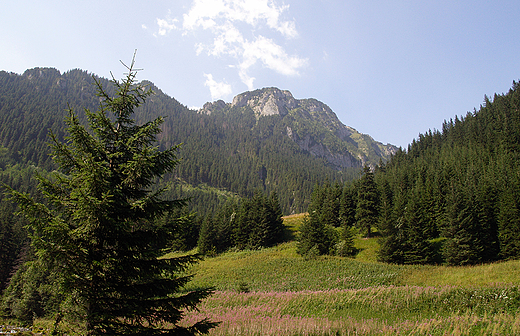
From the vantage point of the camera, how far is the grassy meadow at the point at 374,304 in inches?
340

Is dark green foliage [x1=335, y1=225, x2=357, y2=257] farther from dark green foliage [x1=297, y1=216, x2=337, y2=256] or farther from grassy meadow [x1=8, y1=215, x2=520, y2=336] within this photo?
grassy meadow [x1=8, y1=215, x2=520, y2=336]

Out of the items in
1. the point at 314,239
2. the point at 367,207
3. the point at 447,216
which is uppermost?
the point at 367,207

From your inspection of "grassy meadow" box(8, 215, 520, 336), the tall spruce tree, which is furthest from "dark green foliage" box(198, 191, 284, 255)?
the tall spruce tree

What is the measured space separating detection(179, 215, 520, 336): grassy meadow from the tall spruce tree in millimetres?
3805

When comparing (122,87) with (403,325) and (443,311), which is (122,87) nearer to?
(403,325)

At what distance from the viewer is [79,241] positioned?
624 centimetres

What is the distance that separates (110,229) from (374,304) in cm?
1328

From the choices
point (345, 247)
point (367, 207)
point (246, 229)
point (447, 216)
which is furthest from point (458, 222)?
point (246, 229)

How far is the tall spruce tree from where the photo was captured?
18.8 feet

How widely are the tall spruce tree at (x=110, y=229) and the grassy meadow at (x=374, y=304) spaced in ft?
12.5

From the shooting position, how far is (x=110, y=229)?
629 centimetres

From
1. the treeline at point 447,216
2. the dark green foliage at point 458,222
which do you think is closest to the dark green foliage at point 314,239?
the treeline at point 447,216

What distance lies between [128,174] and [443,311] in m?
14.4

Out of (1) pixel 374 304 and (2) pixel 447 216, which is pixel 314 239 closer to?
(2) pixel 447 216
